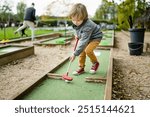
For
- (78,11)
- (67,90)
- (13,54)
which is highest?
(78,11)

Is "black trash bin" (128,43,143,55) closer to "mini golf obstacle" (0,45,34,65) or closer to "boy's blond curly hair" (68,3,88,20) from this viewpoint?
"mini golf obstacle" (0,45,34,65)

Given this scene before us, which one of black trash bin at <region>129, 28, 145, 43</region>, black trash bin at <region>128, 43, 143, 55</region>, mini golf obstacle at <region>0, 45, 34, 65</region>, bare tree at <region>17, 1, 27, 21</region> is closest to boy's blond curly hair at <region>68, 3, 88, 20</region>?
mini golf obstacle at <region>0, 45, 34, 65</region>

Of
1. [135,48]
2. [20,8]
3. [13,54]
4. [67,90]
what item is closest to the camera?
[67,90]

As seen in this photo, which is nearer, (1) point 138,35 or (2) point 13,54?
(2) point 13,54

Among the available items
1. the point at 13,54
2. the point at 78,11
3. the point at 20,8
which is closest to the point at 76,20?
the point at 78,11

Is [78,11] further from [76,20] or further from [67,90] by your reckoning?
[67,90]

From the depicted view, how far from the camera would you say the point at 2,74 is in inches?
189

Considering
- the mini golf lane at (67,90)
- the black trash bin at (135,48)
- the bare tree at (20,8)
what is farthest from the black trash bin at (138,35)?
the bare tree at (20,8)

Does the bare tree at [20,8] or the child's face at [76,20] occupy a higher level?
the bare tree at [20,8]

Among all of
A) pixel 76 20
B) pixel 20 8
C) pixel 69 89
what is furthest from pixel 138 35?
pixel 20 8

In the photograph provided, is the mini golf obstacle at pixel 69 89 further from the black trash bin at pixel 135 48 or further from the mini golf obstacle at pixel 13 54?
the black trash bin at pixel 135 48

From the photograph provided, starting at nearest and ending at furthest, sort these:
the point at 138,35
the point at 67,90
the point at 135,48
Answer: the point at 67,90 → the point at 135,48 → the point at 138,35

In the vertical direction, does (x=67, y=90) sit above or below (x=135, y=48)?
below

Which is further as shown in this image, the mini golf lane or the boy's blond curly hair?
the boy's blond curly hair
